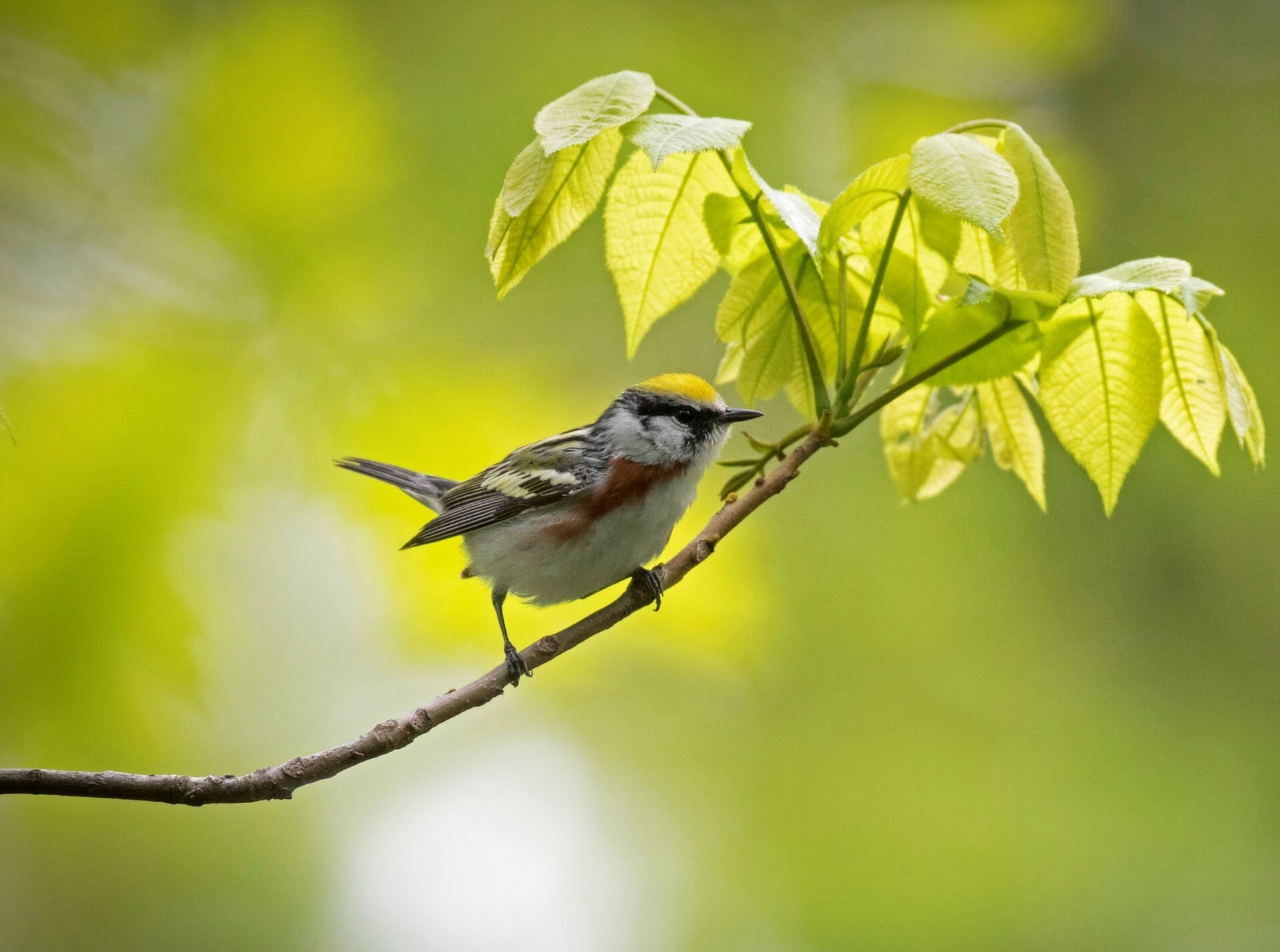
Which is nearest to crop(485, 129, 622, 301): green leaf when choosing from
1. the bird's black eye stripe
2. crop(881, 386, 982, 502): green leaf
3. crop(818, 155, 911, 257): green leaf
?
crop(818, 155, 911, 257): green leaf

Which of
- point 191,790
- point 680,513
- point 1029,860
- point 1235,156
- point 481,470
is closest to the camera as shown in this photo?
point 191,790

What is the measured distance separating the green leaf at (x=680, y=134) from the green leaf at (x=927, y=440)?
670 mm

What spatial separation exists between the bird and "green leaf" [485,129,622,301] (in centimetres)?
80

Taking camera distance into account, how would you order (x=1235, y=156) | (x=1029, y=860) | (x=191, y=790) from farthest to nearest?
(x=1235, y=156) < (x=1029, y=860) < (x=191, y=790)

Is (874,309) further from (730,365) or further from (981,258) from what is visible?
(730,365)

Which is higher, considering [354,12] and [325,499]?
[354,12]

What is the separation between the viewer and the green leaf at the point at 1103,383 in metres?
1.66

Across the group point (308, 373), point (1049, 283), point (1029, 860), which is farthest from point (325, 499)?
point (1029, 860)

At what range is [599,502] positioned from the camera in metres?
2.43

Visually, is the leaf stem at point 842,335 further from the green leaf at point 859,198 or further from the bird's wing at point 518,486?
the bird's wing at point 518,486

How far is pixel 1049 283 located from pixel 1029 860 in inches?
110

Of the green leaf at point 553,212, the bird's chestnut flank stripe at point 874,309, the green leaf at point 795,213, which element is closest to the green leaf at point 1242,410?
the bird's chestnut flank stripe at point 874,309

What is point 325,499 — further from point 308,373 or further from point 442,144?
point 442,144

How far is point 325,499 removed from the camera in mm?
2934
